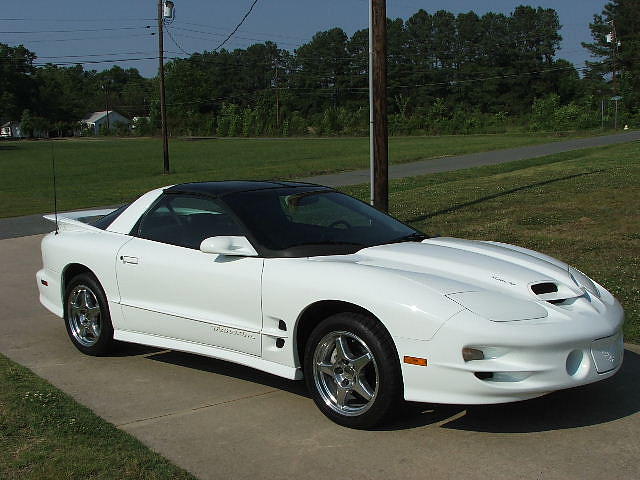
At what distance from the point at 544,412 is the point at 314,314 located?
1.46 metres

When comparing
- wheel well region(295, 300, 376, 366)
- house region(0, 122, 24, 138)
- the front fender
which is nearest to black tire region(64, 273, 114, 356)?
the front fender

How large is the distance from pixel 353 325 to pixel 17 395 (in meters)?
2.25

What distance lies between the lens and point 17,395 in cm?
507

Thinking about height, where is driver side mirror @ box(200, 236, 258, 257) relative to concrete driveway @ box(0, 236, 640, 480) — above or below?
above

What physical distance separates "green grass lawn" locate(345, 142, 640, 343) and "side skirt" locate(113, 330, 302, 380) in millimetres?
2974

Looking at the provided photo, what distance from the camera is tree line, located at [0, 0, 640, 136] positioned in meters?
88.2

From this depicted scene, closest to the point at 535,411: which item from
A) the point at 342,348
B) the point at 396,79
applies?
the point at 342,348

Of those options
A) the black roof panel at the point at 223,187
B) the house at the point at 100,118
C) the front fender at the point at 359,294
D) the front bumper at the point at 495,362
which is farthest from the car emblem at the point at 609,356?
the house at the point at 100,118

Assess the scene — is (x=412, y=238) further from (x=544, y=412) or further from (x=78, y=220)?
(x=78, y=220)

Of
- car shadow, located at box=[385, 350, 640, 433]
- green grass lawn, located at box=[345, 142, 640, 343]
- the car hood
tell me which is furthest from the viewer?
green grass lawn, located at box=[345, 142, 640, 343]

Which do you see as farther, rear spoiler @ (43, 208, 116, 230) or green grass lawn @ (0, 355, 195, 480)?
rear spoiler @ (43, 208, 116, 230)

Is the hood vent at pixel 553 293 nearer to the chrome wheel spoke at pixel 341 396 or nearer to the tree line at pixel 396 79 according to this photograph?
the chrome wheel spoke at pixel 341 396

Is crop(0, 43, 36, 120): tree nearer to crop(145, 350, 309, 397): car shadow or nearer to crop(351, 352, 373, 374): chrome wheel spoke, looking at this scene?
crop(145, 350, 309, 397): car shadow

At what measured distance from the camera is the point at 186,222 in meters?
5.72
